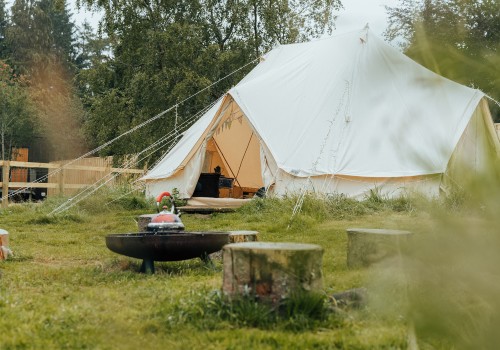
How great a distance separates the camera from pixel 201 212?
1063 cm

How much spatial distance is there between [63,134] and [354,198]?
21.5 metres

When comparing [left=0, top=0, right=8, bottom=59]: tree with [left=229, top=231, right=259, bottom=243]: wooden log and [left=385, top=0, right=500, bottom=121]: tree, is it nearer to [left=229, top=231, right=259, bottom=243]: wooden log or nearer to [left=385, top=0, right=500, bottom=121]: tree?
[left=229, top=231, right=259, bottom=243]: wooden log

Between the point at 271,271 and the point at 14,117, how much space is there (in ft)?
81.0

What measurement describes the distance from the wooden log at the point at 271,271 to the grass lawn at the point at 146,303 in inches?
6.6

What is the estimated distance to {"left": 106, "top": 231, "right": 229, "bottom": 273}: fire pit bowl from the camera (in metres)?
4.82

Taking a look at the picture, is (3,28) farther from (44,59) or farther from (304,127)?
(304,127)

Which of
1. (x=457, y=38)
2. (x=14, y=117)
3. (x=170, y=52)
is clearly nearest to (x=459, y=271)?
(x=457, y=38)

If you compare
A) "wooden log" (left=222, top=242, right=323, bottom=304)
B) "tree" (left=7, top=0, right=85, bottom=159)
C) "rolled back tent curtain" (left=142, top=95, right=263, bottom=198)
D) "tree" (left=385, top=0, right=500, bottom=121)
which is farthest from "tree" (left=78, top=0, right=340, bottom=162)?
"tree" (left=385, top=0, right=500, bottom=121)

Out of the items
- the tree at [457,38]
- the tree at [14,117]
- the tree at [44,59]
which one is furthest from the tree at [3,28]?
the tree at [457,38]

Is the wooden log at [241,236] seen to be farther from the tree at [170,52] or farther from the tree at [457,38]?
the tree at [170,52]

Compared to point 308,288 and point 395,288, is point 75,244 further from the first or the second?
point 395,288

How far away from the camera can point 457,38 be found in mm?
664

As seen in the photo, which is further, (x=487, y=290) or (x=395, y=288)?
(x=395, y=288)

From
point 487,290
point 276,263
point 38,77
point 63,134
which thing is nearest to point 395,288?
point 487,290
